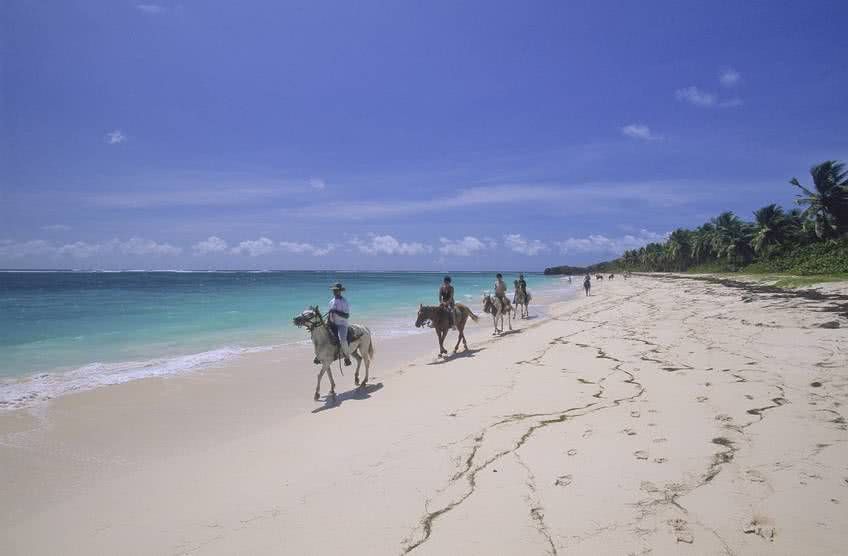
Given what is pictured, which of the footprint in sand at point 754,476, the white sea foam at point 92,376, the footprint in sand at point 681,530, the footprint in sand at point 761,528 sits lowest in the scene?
the white sea foam at point 92,376

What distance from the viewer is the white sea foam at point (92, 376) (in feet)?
29.8

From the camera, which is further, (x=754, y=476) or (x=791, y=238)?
(x=791, y=238)

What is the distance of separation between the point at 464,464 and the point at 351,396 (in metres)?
4.49

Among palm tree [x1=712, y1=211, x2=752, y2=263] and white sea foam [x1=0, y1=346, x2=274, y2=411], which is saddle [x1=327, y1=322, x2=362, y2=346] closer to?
white sea foam [x1=0, y1=346, x2=274, y2=411]

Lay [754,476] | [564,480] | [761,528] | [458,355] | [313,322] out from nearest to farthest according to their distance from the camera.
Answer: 1. [761,528]
2. [754,476]
3. [564,480]
4. [313,322]
5. [458,355]

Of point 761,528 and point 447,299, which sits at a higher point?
point 447,299

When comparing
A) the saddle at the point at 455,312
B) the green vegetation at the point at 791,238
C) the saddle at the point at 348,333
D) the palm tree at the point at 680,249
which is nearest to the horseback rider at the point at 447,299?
the saddle at the point at 455,312

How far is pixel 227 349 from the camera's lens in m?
14.8

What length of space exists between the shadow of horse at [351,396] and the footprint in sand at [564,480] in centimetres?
489

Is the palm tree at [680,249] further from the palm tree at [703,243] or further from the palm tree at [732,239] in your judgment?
the palm tree at [732,239]

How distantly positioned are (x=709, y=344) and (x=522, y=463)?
8796 millimetres

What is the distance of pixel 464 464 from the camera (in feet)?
15.8

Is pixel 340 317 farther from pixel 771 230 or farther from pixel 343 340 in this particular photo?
pixel 771 230

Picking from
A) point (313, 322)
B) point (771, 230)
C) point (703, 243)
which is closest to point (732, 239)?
point (771, 230)
